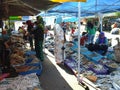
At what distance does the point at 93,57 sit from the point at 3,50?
468 cm

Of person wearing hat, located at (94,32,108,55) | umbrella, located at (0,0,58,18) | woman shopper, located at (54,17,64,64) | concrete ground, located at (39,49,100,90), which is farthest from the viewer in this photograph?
person wearing hat, located at (94,32,108,55)

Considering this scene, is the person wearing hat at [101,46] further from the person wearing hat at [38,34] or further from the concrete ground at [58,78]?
the person wearing hat at [38,34]

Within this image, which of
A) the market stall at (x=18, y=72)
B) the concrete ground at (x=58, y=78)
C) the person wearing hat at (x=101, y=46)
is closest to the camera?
the market stall at (x=18, y=72)

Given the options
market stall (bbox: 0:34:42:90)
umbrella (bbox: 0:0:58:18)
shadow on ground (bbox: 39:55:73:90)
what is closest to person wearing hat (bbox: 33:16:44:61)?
market stall (bbox: 0:34:42:90)

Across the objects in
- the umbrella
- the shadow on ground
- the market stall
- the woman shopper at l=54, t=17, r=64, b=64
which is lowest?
the shadow on ground

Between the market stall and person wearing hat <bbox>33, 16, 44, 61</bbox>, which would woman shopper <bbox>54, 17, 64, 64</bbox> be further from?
the market stall

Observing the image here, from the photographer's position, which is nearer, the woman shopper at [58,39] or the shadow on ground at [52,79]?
the shadow on ground at [52,79]

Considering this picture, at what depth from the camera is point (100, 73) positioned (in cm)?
944

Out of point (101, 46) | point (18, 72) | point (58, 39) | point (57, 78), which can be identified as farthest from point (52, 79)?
point (101, 46)

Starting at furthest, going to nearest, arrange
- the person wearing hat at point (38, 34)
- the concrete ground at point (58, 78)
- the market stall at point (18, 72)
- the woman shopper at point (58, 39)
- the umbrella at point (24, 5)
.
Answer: the person wearing hat at point (38, 34)
the woman shopper at point (58, 39)
the umbrella at point (24, 5)
the concrete ground at point (58, 78)
the market stall at point (18, 72)

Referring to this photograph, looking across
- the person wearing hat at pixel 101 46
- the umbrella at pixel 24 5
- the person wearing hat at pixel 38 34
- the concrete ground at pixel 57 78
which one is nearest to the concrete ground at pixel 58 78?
the concrete ground at pixel 57 78

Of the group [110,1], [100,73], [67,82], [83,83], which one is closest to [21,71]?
[67,82]

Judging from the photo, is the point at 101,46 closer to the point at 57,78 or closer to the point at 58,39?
the point at 58,39

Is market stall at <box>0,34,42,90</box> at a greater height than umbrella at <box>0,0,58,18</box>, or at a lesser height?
lesser
